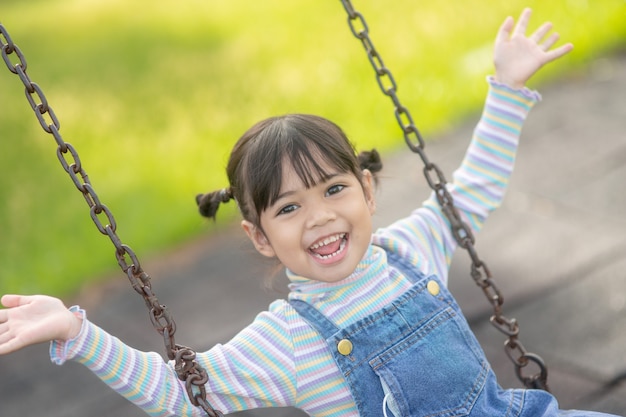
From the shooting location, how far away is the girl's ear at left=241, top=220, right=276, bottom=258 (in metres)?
2.20

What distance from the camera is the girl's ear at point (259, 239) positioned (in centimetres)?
220

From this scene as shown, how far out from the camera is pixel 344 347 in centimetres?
209

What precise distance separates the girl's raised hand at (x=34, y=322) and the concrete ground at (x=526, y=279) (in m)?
0.69

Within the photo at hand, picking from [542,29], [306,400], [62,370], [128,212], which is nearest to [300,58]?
[128,212]

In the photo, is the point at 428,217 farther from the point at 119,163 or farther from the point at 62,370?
the point at 119,163

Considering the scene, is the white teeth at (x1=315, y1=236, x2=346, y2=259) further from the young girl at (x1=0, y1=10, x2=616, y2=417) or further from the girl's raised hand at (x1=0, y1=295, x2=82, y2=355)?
the girl's raised hand at (x1=0, y1=295, x2=82, y2=355)

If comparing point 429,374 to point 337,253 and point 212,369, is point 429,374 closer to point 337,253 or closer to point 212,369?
point 337,253

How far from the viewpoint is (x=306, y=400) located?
2.14 metres

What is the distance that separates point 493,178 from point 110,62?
6.94 meters

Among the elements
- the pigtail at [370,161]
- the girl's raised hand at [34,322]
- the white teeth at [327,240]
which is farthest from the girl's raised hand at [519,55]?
the girl's raised hand at [34,322]

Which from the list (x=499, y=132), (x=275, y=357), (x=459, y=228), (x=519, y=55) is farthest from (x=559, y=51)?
(x=275, y=357)

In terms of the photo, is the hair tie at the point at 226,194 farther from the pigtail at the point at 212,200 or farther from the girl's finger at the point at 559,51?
the girl's finger at the point at 559,51

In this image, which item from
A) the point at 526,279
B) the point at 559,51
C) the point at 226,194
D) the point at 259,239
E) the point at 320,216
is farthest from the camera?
the point at 526,279

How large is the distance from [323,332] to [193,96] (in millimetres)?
5413
